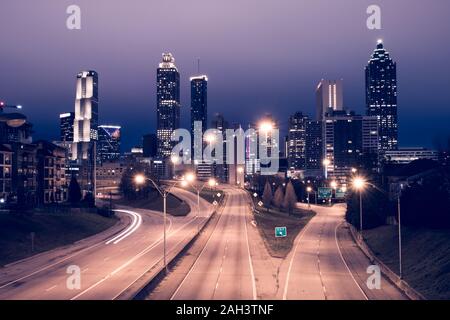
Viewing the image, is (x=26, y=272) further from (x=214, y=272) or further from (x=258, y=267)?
(x=258, y=267)

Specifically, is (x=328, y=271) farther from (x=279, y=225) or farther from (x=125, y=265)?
(x=279, y=225)

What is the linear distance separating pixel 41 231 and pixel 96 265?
19506 millimetres

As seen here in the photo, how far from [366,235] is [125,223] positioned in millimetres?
40885

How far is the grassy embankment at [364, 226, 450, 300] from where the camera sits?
1361 inches

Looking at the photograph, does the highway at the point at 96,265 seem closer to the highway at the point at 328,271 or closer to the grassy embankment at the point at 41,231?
the grassy embankment at the point at 41,231

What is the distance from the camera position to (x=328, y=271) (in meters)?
43.6

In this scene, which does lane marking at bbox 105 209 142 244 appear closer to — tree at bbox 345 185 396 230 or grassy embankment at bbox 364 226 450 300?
grassy embankment at bbox 364 226 450 300

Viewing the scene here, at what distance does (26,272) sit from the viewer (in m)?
42.0

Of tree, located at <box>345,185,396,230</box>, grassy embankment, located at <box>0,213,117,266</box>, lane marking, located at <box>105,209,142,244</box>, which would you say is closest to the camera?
grassy embankment, located at <box>0,213,117,266</box>

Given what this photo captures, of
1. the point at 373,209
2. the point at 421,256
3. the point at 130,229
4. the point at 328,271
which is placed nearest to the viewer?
the point at 328,271

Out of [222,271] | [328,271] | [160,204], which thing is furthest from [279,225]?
[222,271]

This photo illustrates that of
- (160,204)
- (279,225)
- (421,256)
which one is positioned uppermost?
(160,204)

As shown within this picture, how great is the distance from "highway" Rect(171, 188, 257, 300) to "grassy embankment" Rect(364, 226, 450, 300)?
12466 mm

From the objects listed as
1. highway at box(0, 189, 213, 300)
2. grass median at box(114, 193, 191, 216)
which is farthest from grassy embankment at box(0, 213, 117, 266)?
grass median at box(114, 193, 191, 216)
